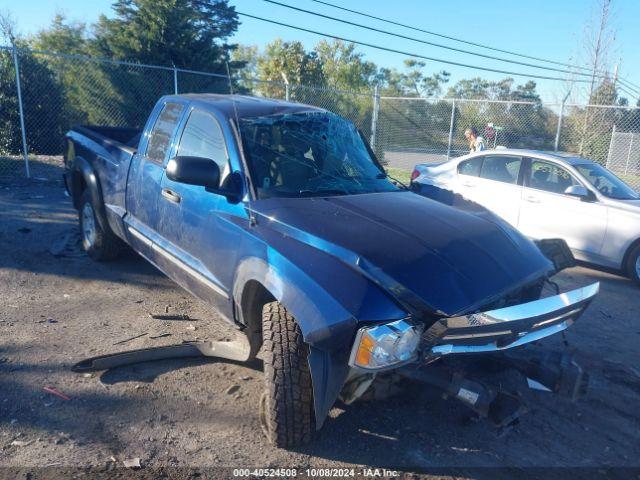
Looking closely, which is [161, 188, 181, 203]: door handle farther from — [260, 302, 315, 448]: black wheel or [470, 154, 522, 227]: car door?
[470, 154, 522, 227]: car door

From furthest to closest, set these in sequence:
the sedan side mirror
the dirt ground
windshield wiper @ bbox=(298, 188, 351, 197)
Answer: windshield wiper @ bbox=(298, 188, 351, 197)
the sedan side mirror
the dirt ground

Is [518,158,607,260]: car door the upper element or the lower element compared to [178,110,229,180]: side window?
lower

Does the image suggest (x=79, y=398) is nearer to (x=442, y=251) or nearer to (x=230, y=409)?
(x=230, y=409)

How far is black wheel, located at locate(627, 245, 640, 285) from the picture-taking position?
6.64 meters

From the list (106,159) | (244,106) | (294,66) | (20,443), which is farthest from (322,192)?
(294,66)

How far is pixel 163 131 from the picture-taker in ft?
15.4

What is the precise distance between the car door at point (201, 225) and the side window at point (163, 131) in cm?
19

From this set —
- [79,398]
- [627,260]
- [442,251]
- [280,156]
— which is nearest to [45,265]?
[79,398]

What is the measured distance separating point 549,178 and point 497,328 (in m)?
5.62

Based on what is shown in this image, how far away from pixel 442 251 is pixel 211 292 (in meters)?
1.64

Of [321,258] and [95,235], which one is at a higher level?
[321,258]

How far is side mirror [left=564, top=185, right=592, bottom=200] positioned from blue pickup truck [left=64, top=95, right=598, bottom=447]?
3.51m

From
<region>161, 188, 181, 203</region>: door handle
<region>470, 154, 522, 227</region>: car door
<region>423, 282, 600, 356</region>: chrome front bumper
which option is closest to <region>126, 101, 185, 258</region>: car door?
<region>161, 188, 181, 203</region>: door handle

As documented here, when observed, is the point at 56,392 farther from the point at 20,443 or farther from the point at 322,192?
the point at 322,192
